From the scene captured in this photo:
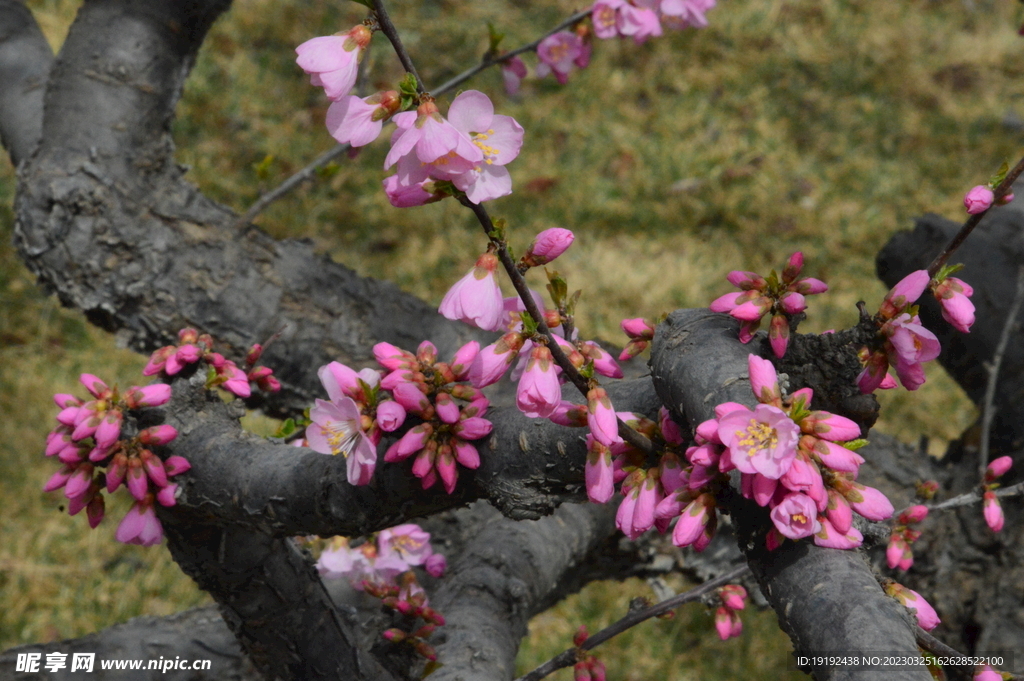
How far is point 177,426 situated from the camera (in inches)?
57.7

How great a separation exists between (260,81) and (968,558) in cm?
444

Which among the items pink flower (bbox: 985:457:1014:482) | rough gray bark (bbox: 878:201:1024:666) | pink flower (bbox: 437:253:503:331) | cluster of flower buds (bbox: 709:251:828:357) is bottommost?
rough gray bark (bbox: 878:201:1024:666)

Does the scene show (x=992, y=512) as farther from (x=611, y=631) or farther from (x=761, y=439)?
(x=761, y=439)

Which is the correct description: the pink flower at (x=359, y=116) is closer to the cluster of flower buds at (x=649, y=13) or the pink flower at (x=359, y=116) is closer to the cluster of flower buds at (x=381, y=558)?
the cluster of flower buds at (x=381, y=558)

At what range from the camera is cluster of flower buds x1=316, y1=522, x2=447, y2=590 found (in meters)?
1.91

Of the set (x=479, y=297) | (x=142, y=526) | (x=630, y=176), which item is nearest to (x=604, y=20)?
(x=479, y=297)

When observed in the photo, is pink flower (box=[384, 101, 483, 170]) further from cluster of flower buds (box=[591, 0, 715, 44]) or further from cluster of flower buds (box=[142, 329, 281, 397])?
cluster of flower buds (box=[591, 0, 715, 44])

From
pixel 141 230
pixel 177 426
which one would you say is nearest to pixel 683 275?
pixel 141 230

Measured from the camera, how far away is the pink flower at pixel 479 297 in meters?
1.05

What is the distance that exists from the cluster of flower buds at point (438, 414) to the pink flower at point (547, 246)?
0.54 feet

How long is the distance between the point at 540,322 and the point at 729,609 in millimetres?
1123

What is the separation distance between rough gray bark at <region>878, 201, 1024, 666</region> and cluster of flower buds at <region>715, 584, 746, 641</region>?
2.67 feet

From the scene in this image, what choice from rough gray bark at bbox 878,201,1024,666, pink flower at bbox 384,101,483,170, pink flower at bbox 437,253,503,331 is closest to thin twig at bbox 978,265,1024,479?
rough gray bark at bbox 878,201,1024,666

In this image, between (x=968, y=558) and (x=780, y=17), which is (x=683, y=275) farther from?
(x=780, y=17)
